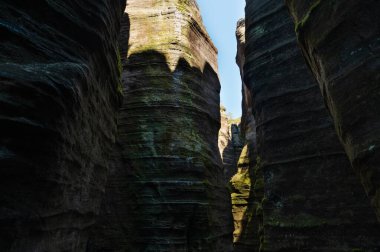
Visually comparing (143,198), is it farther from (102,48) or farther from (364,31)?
(364,31)

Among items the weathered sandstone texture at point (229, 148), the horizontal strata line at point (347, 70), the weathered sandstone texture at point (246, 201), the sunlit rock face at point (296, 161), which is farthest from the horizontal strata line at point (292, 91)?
the weathered sandstone texture at point (229, 148)

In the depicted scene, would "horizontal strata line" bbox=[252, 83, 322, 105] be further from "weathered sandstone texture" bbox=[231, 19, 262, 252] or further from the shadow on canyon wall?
"weathered sandstone texture" bbox=[231, 19, 262, 252]

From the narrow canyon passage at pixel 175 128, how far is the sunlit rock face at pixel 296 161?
26mm

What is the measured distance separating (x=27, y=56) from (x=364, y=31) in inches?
131

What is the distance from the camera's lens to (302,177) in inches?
276

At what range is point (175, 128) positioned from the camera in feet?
29.2

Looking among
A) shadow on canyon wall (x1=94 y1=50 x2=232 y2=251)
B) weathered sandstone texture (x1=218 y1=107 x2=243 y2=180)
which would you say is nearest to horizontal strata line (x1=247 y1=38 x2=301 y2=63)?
shadow on canyon wall (x1=94 y1=50 x2=232 y2=251)

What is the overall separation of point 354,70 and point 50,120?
2.91 m

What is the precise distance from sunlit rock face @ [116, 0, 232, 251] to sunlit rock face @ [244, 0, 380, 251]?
5.35 feet

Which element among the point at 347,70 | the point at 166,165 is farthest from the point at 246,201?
the point at 347,70

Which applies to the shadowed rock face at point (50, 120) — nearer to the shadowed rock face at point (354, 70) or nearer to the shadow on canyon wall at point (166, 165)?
the shadowed rock face at point (354, 70)

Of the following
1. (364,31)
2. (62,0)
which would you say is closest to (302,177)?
(364,31)

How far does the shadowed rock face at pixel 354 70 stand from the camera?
9.34 ft

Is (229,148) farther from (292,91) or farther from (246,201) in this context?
(292,91)
